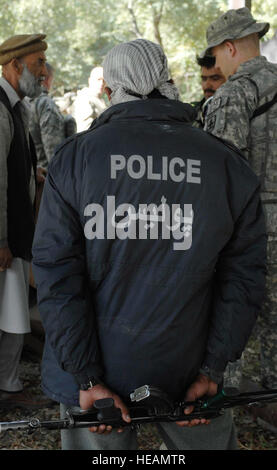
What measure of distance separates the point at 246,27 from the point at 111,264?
203 cm

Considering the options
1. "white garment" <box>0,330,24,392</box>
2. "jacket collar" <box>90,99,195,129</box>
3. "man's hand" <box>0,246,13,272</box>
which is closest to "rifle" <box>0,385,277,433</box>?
"jacket collar" <box>90,99,195,129</box>

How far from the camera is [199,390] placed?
5.61ft

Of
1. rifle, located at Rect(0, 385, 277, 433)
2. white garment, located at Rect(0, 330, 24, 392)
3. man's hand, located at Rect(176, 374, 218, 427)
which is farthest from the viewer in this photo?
white garment, located at Rect(0, 330, 24, 392)

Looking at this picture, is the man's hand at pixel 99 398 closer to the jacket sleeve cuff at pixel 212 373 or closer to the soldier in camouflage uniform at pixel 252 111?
the jacket sleeve cuff at pixel 212 373

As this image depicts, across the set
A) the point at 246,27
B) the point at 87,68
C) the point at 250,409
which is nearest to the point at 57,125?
the point at 246,27

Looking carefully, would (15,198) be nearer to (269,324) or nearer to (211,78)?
(269,324)

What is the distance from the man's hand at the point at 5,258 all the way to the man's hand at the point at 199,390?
178 cm

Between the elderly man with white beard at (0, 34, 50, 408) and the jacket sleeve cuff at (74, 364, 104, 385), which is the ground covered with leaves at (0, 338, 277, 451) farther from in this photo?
the jacket sleeve cuff at (74, 364, 104, 385)

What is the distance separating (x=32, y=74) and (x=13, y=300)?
130 centimetres

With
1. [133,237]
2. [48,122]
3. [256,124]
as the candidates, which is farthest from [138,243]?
[48,122]

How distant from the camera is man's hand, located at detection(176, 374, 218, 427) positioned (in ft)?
5.56

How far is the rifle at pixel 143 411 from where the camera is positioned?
5.15ft

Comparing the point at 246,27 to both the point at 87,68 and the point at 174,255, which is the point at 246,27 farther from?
the point at 87,68

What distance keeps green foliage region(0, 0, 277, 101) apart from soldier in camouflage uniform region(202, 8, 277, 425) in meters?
13.5
